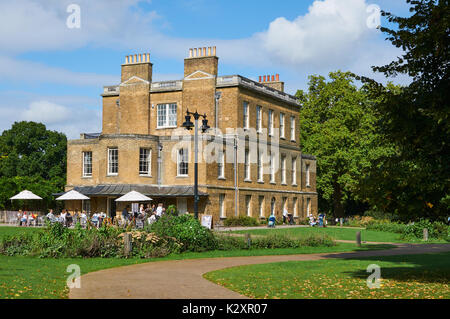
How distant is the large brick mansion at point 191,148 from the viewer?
46.3m

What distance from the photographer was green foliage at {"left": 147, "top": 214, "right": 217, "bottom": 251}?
24.0 metres

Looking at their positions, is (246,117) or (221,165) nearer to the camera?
(221,165)

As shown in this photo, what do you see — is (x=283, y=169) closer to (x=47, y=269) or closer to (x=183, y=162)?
(x=183, y=162)

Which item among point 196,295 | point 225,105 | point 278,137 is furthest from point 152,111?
point 196,295

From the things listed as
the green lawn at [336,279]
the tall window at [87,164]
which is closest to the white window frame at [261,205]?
the tall window at [87,164]

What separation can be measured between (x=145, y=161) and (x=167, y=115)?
7239 millimetres

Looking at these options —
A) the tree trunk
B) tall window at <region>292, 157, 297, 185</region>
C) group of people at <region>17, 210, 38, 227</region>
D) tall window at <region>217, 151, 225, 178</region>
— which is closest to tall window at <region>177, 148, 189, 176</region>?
tall window at <region>217, 151, 225, 178</region>

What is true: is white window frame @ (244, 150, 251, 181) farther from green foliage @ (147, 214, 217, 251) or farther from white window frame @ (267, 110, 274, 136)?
green foliage @ (147, 214, 217, 251)

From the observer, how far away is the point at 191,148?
46.1m

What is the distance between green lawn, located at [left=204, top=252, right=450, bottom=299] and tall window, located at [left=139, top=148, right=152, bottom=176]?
27409 mm

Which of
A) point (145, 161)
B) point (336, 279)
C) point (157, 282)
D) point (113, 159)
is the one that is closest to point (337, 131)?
point (145, 161)

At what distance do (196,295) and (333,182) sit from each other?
5499cm

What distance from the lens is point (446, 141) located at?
1426 centimetres
